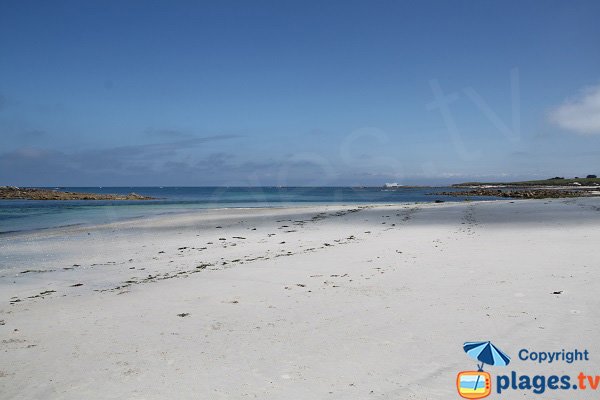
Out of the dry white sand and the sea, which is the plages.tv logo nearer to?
the dry white sand

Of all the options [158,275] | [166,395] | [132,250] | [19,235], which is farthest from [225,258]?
[19,235]

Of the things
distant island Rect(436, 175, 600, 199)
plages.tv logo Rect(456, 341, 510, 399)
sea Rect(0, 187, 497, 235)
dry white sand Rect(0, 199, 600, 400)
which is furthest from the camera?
distant island Rect(436, 175, 600, 199)

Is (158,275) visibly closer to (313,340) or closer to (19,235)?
(313,340)

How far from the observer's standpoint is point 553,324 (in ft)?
21.0

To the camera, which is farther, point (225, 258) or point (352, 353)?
point (225, 258)

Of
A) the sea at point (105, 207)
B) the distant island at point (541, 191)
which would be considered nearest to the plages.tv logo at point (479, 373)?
the sea at point (105, 207)

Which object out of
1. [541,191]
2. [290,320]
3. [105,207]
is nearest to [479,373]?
[290,320]

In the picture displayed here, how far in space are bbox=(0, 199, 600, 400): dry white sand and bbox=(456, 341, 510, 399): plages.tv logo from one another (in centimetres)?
12

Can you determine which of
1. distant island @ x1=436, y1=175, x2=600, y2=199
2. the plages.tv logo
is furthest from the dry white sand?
distant island @ x1=436, y1=175, x2=600, y2=199

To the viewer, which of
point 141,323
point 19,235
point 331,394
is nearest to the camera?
point 331,394

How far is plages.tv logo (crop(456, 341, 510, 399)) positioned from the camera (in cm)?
467

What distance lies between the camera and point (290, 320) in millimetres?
6988

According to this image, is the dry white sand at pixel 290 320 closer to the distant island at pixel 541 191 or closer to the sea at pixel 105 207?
the sea at pixel 105 207

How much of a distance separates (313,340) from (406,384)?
169 cm
